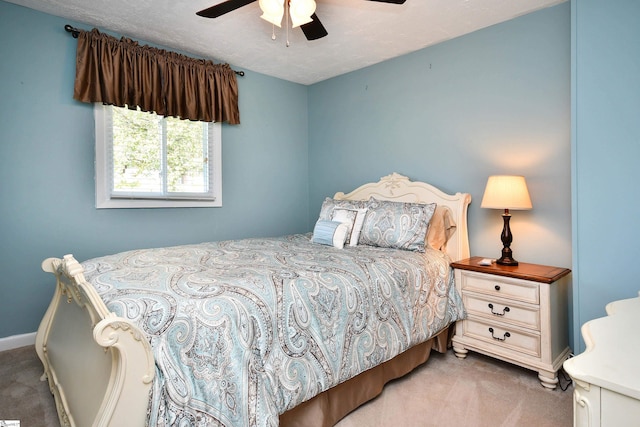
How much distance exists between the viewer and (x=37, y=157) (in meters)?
2.63

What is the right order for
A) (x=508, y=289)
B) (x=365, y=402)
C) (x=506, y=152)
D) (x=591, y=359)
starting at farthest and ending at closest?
(x=506, y=152), (x=508, y=289), (x=365, y=402), (x=591, y=359)

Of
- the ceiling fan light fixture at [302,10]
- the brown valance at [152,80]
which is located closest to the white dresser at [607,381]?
the ceiling fan light fixture at [302,10]

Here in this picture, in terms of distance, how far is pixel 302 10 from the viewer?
6.63 feet

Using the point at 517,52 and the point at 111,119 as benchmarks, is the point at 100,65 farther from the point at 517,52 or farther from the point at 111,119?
the point at 517,52

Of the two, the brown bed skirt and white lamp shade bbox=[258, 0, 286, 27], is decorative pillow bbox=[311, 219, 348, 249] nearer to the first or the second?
the brown bed skirt

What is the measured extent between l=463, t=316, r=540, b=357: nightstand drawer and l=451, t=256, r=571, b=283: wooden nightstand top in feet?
1.15

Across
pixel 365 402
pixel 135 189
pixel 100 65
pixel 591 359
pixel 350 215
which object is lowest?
pixel 365 402

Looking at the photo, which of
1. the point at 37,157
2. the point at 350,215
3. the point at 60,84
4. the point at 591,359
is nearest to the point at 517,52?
the point at 350,215

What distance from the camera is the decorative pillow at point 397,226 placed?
259 cm

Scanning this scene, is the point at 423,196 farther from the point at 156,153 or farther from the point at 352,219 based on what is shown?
the point at 156,153

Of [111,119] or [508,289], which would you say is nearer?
[508,289]

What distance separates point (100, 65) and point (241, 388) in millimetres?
2768

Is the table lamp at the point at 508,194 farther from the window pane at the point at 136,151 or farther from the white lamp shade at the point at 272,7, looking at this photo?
the window pane at the point at 136,151

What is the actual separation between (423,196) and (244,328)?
2.16 meters
